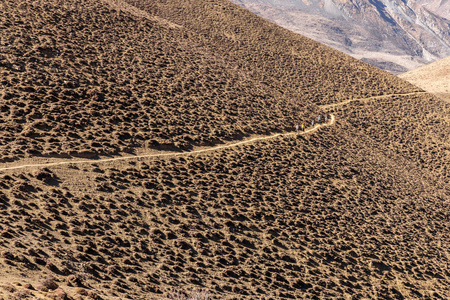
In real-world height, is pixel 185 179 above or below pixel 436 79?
below

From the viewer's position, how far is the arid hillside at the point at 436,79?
8178 centimetres

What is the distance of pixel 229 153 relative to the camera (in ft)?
101

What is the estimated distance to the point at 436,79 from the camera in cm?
9256

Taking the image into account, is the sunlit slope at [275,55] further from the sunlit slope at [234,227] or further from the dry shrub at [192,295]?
the dry shrub at [192,295]

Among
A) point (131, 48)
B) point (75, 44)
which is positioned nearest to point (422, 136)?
point (131, 48)

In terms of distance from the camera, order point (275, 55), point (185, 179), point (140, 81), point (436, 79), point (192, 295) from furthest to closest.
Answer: point (436, 79) → point (275, 55) → point (140, 81) → point (185, 179) → point (192, 295)

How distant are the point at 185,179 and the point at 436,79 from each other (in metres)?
84.1

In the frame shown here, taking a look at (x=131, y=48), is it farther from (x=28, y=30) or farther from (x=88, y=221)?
(x=88, y=221)

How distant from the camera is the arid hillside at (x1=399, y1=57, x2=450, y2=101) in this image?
3219 inches

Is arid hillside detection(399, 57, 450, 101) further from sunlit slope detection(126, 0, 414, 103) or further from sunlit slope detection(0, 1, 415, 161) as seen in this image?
sunlit slope detection(0, 1, 415, 161)

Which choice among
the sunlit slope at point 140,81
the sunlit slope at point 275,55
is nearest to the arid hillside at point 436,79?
the sunlit slope at point 275,55

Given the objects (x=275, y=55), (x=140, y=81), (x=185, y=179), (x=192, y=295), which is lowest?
(x=192, y=295)

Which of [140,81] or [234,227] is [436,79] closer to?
[140,81]

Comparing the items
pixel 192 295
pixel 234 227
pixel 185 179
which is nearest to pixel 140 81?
pixel 185 179
